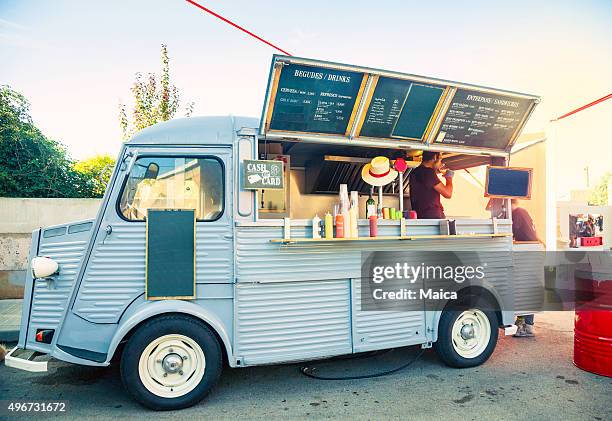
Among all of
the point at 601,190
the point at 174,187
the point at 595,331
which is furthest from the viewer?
the point at 601,190

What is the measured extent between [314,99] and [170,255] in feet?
6.88

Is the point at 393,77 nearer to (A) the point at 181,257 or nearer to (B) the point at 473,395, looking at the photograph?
(A) the point at 181,257

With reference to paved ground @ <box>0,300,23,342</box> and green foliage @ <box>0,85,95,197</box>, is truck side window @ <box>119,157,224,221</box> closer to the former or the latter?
paved ground @ <box>0,300,23,342</box>

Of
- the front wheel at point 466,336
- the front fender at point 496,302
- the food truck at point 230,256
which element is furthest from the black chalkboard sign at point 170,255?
the front wheel at point 466,336

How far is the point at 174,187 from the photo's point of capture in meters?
4.08

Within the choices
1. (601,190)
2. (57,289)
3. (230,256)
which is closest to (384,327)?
(230,256)

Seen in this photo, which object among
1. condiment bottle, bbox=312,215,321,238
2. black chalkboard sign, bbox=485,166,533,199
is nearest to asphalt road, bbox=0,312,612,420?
condiment bottle, bbox=312,215,321,238

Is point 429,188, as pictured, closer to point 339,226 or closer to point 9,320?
point 339,226

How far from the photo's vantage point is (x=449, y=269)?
4.99 m

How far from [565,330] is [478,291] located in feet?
9.54

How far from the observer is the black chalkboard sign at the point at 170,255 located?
3912 millimetres

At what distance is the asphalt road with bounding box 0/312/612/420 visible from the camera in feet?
12.7

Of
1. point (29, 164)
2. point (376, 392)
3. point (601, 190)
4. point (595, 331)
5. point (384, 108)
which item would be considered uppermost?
point (601, 190)

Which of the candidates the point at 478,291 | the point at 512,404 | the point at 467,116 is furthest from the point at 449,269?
the point at 467,116
